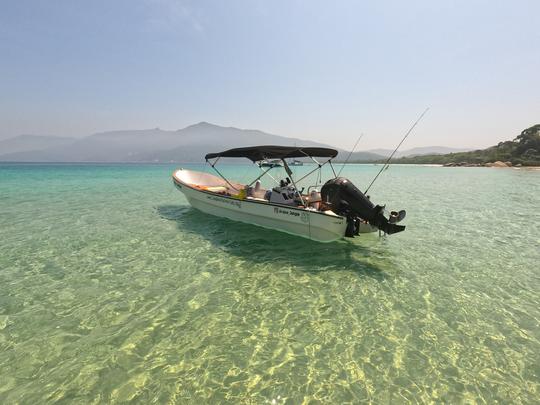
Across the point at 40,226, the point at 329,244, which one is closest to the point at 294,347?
the point at 329,244

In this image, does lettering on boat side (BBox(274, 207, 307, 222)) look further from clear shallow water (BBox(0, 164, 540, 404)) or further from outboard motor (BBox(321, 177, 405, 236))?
outboard motor (BBox(321, 177, 405, 236))

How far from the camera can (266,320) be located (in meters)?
5.57

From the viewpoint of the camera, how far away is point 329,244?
1050 centimetres

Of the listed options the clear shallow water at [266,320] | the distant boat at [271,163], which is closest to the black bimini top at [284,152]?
the distant boat at [271,163]

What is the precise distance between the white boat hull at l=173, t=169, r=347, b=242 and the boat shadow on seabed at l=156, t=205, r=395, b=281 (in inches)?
13.3

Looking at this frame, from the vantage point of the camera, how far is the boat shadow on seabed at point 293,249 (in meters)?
8.43

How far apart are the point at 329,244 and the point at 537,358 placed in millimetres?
6426

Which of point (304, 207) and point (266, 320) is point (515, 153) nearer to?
point (304, 207)

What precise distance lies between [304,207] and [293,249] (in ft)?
5.86

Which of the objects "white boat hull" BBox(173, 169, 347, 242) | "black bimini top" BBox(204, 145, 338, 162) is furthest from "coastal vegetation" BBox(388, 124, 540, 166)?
"white boat hull" BBox(173, 169, 347, 242)

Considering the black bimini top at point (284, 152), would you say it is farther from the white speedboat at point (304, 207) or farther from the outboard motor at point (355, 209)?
the outboard motor at point (355, 209)

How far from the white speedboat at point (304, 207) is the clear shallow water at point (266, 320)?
2.91 feet

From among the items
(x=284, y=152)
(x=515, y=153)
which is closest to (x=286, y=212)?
(x=284, y=152)

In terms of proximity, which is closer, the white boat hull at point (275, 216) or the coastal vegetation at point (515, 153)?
the white boat hull at point (275, 216)
